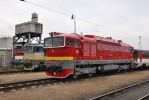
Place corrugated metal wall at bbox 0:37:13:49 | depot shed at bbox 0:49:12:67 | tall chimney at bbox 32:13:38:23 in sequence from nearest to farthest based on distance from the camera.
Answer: depot shed at bbox 0:49:12:67, tall chimney at bbox 32:13:38:23, corrugated metal wall at bbox 0:37:13:49

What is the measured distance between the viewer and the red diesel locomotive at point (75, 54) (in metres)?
19.0

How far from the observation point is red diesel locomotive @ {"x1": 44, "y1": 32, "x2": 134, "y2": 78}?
747 inches

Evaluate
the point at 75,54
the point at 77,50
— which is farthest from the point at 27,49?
the point at 75,54

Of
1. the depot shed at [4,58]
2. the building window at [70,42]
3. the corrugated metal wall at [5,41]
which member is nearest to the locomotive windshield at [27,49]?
the depot shed at [4,58]

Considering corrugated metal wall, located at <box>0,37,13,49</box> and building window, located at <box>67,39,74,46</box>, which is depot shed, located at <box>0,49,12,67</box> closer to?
corrugated metal wall, located at <box>0,37,13,49</box>

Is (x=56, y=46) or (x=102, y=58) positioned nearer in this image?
(x=56, y=46)

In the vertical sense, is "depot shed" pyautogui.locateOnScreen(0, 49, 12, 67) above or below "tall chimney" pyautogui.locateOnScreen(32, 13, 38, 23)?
below

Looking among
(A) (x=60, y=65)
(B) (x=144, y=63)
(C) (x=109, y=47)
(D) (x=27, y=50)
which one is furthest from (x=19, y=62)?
(B) (x=144, y=63)

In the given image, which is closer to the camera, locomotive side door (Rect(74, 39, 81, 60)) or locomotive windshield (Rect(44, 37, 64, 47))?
locomotive windshield (Rect(44, 37, 64, 47))

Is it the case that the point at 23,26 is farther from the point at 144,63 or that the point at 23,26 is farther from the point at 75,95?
the point at 75,95

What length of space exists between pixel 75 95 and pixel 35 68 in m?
18.4

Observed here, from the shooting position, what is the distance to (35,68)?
30.9m

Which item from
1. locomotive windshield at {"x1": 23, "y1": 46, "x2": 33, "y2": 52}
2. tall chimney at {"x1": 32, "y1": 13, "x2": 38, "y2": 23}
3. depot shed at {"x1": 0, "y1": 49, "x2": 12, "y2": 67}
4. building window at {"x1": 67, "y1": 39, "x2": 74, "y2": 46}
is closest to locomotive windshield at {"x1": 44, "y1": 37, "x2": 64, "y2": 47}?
building window at {"x1": 67, "y1": 39, "x2": 74, "y2": 46}

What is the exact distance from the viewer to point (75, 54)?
19.7 m
